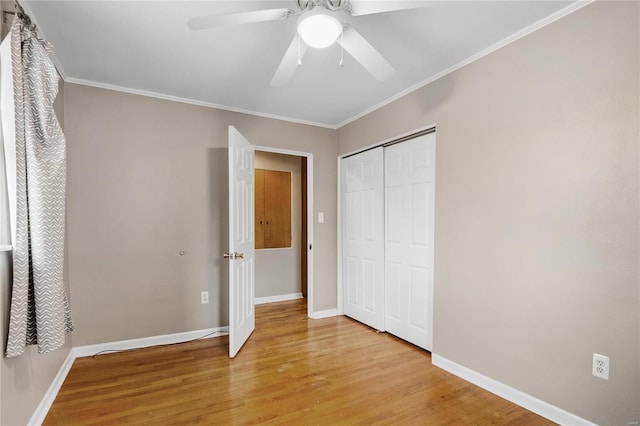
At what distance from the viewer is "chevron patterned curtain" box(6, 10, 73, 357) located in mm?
1441

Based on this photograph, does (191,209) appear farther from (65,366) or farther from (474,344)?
(474,344)

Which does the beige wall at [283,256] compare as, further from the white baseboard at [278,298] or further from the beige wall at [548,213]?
the beige wall at [548,213]

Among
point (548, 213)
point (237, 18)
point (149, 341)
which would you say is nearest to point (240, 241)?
point (149, 341)

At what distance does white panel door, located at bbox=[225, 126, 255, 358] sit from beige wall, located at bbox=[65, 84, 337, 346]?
0.29m

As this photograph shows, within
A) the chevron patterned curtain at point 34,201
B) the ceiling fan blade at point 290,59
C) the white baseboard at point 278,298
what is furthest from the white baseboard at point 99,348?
the ceiling fan blade at point 290,59

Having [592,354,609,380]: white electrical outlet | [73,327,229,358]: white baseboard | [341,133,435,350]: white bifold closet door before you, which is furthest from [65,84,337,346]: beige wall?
[592,354,609,380]: white electrical outlet

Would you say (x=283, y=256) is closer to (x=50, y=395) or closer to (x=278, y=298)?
(x=278, y=298)

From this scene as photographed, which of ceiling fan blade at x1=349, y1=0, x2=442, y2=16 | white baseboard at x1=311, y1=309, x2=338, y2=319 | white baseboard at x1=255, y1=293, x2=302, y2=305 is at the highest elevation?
ceiling fan blade at x1=349, y1=0, x2=442, y2=16

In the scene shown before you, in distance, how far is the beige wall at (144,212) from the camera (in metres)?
2.64

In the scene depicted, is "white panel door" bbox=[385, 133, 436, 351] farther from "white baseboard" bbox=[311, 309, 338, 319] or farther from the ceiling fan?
the ceiling fan

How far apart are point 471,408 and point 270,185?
11.7 ft

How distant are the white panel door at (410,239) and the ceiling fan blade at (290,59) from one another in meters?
1.51

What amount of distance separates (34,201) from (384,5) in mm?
1876

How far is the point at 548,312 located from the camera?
1.83 meters
